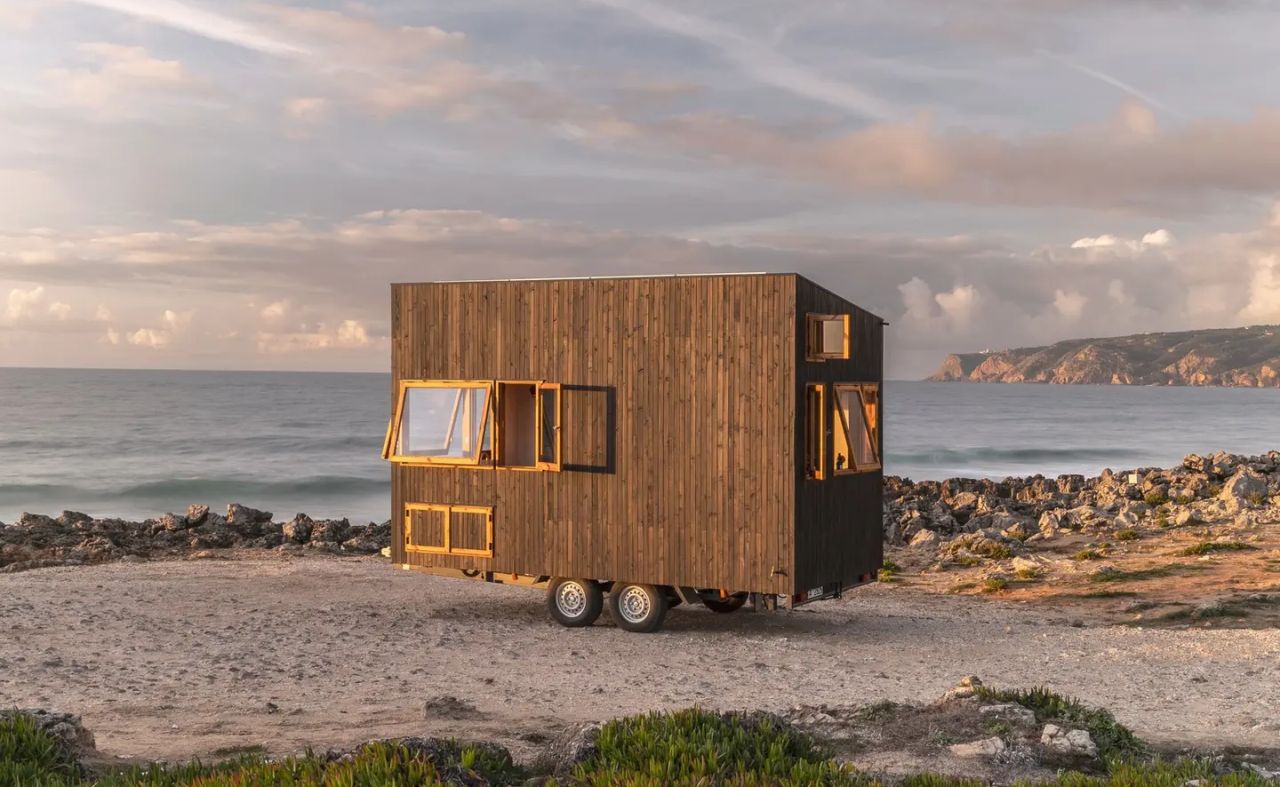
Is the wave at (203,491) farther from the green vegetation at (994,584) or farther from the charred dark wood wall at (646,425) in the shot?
the charred dark wood wall at (646,425)

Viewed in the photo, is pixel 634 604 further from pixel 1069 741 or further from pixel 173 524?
pixel 173 524

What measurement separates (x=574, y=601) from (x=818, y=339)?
398cm

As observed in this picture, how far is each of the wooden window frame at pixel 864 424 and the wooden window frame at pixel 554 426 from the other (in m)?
2.94

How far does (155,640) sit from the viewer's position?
12680 millimetres

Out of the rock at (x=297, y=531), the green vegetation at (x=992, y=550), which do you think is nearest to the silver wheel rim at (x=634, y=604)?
the green vegetation at (x=992, y=550)

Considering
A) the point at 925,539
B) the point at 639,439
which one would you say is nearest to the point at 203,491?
the point at 925,539

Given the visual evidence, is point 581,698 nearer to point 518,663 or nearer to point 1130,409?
point 518,663

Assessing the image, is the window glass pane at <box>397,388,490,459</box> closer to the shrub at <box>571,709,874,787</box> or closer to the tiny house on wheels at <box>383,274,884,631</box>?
the tiny house on wheels at <box>383,274,884,631</box>

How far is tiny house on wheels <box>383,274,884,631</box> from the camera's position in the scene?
39.9 feet

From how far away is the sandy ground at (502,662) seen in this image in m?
9.15

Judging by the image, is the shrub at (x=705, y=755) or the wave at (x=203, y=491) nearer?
the shrub at (x=705, y=755)

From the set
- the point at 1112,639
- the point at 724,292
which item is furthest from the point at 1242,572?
the point at 724,292

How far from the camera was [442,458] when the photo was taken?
13.6 meters

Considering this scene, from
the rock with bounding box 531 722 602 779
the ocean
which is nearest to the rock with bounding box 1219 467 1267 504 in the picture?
the rock with bounding box 531 722 602 779
